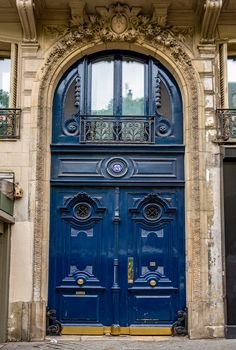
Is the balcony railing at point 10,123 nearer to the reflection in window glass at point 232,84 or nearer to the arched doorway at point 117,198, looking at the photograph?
the arched doorway at point 117,198

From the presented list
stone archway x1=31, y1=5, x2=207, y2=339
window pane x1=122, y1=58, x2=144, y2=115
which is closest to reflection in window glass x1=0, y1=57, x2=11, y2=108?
stone archway x1=31, y1=5, x2=207, y2=339

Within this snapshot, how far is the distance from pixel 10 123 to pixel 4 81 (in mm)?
1059

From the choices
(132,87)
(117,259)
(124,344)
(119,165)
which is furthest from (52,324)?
(132,87)

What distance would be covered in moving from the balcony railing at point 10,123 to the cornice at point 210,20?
149 inches

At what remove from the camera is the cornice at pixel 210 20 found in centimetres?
918

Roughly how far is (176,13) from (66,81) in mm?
2501

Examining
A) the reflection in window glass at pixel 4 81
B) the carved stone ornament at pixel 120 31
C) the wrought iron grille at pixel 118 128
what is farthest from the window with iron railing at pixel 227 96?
the reflection in window glass at pixel 4 81

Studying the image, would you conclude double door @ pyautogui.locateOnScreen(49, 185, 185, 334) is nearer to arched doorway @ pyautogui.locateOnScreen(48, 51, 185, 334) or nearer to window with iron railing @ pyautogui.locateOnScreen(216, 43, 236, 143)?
arched doorway @ pyautogui.locateOnScreen(48, 51, 185, 334)

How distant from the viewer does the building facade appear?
9.19 metres

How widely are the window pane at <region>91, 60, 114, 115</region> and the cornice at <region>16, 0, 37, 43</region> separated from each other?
1.33 metres

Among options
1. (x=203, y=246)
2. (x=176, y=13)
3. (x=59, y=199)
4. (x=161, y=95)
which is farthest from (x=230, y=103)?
(x=59, y=199)

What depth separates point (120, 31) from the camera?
9.84 metres

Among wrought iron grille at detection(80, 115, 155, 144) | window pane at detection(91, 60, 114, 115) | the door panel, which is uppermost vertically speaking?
window pane at detection(91, 60, 114, 115)

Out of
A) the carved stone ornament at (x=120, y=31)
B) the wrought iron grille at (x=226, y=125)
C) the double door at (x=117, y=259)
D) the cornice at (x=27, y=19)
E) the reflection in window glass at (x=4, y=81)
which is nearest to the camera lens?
the cornice at (x=27, y=19)
